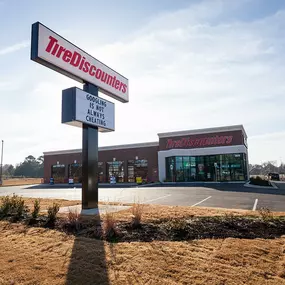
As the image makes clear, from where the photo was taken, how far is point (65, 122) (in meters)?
11.1

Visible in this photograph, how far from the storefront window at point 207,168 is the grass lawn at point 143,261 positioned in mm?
32562

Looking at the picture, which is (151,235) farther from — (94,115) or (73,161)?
(73,161)

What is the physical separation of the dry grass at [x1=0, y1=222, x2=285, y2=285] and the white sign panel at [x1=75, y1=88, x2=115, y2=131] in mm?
6590

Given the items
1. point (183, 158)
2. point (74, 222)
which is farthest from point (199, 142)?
point (74, 222)

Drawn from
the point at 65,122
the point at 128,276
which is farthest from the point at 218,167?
the point at 128,276

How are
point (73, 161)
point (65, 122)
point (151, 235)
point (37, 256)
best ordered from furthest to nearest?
1. point (73, 161)
2. point (65, 122)
3. point (151, 235)
4. point (37, 256)

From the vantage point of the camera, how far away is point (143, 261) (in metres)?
4.32

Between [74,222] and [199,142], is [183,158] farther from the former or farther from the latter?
[74,222]

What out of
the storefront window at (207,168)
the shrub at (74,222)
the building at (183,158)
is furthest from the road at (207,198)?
the building at (183,158)

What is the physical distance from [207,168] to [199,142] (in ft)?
13.0

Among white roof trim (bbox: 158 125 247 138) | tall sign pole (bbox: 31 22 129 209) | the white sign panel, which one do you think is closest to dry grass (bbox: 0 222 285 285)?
tall sign pole (bbox: 31 22 129 209)

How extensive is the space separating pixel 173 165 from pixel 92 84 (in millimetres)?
27956

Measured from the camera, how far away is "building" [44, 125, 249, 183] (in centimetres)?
3681

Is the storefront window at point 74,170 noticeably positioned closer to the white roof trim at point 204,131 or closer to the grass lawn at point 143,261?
the white roof trim at point 204,131
